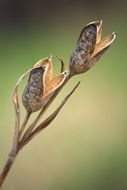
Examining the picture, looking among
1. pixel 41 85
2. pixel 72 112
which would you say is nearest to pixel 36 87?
pixel 41 85

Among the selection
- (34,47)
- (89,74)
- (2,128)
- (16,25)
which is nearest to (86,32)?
(2,128)

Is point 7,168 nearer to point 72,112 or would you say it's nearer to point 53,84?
point 53,84

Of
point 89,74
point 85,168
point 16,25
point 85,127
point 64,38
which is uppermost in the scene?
point 16,25

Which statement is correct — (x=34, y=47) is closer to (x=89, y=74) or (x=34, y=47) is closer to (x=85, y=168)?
(x=89, y=74)

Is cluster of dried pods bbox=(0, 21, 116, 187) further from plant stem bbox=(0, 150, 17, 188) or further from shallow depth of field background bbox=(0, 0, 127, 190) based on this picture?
shallow depth of field background bbox=(0, 0, 127, 190)

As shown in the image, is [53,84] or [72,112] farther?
[72,112]

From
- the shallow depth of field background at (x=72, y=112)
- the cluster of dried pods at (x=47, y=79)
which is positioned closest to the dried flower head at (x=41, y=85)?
the cluster of dried pods at (x=47, y=79)

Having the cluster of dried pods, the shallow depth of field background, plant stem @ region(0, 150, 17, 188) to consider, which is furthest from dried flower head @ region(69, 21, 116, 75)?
the shallow depth of field background
